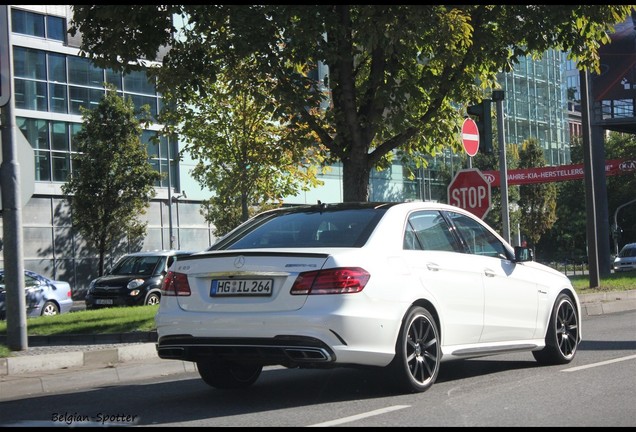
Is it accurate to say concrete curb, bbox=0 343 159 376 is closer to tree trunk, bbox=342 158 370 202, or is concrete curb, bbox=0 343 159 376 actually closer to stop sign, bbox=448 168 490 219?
tree trunk, bbox=342 158 370 202

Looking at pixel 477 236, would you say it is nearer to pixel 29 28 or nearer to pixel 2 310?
pixel 2 310

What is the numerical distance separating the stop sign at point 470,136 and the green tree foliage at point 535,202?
5093 cm

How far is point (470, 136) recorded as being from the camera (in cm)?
1605

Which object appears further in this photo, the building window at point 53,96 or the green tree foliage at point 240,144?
the building window at point 53,96

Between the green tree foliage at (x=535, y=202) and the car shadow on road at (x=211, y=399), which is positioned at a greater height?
the green tree foliage at (x=535, y=202)

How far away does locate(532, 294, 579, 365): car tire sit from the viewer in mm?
9508

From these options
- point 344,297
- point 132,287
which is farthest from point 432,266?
point 132,287

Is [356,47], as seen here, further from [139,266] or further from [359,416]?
[139,266]

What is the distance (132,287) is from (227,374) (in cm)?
1556

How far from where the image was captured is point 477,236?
354 inches

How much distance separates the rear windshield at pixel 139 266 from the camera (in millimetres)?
24125

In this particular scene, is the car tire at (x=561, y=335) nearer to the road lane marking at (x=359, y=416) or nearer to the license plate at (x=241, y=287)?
the road lane marking at (x=359, y=416)

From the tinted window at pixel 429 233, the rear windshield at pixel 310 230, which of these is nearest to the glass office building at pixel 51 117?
the tinted window at pixel 429 233

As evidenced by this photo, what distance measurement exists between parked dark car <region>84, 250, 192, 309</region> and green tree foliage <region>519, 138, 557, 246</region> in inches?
1786
